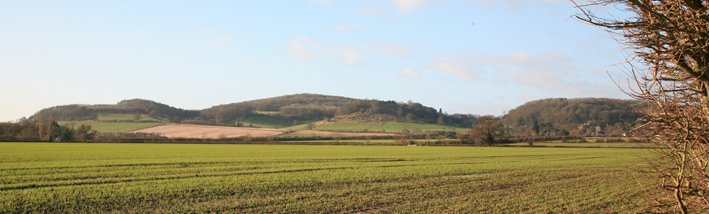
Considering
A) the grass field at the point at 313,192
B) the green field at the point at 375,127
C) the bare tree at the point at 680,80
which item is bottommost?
the grass field at the point at 313,192

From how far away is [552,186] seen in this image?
29016 mm

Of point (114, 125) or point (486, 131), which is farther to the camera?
point (114, 125)

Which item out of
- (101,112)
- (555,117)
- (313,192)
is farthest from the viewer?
(101,112)

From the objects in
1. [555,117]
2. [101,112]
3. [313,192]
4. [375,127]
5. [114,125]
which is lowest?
[313,192]

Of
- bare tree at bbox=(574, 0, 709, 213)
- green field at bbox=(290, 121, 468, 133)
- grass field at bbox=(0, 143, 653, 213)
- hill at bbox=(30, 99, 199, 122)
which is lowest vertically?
grass field at bbox=(0, 143, 653, 213)

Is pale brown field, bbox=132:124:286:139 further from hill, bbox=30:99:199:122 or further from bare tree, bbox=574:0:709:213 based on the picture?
bare tree, bbox=574:0:709:213

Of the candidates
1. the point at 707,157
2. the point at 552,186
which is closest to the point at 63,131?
the point at 552,186

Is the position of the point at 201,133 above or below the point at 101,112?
below

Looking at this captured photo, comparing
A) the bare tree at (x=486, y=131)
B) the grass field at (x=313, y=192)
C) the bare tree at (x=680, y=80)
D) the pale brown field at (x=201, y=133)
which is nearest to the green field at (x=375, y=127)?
the pale brown field at (x=201, y=133)

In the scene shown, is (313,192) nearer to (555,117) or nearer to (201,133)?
(201,133)

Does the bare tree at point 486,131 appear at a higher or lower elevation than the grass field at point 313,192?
higher

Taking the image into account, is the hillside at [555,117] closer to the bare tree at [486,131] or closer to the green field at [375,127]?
the bare tree at [486,131]

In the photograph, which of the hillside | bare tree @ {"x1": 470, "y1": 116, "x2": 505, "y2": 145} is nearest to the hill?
the hillside

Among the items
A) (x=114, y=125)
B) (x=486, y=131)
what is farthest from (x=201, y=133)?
(x=486, y=131)
